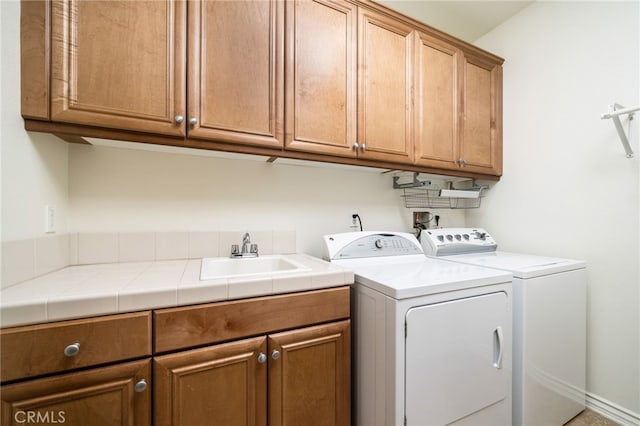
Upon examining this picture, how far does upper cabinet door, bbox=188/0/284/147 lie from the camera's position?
3.89ft

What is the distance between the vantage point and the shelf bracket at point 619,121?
1379 mm

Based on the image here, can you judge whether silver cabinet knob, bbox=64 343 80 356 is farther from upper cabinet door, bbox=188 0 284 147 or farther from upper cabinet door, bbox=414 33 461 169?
upper cabinet door, bbox=414 33 461 169

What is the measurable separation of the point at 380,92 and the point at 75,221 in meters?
1.79

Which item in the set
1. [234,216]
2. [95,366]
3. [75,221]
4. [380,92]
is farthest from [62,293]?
[380,92]

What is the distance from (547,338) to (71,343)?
6.86 ft

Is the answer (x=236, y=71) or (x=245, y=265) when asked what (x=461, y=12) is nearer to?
(x=236, y=71)

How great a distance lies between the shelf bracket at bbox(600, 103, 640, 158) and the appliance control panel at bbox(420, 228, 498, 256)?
3.00 ft

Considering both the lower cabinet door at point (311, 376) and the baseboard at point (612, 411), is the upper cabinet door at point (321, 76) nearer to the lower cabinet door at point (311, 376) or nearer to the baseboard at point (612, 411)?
the lower cabinet door at point (311, 376)

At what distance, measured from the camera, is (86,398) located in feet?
2.61

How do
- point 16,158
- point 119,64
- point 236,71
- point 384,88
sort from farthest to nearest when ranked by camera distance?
point 384,88 < point 236,71 < point 119,64 < point 16,158

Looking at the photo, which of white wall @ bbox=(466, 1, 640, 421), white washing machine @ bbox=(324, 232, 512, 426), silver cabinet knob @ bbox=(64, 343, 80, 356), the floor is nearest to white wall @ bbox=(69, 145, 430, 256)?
white washing machine @ bbox=(324, 232, 512, 426)

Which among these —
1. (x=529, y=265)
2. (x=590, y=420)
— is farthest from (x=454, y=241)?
(x=590, y=420)

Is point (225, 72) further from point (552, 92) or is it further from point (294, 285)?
point (552, 92)

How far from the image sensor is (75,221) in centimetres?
129
